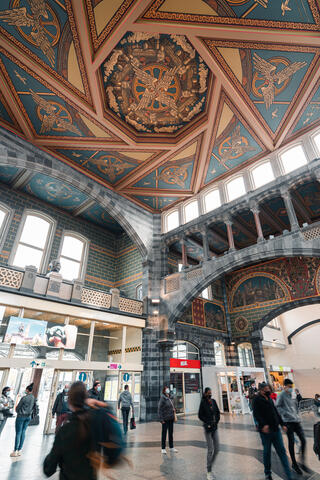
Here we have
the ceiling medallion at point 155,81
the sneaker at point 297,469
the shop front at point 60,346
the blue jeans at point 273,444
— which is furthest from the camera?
the shop front at point 60,346

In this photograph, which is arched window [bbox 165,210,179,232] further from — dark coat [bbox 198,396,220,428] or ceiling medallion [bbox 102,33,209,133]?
dark coat [bbox 198,396,220,428]

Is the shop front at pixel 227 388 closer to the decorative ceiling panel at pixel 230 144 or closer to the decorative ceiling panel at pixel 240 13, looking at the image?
the decorative ceiling panel at pixel 230 144

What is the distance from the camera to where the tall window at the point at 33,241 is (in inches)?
498

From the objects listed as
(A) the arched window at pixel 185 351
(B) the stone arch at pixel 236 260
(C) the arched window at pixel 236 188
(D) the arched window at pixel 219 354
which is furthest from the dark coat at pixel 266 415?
(D) the arched window at pixel 219 354

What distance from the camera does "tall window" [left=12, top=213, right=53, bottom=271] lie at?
41.5ft

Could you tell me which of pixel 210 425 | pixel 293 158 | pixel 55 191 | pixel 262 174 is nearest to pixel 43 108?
pixel 55 191

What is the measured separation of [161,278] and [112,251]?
14.2 ft

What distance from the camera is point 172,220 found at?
1557 centimetres

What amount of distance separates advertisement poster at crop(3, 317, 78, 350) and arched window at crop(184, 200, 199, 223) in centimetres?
793

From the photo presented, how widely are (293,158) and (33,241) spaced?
1251cm

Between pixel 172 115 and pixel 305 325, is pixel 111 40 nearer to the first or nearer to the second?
pixel 172 115

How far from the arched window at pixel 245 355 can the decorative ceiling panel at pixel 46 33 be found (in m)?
17.4

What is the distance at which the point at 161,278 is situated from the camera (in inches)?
563

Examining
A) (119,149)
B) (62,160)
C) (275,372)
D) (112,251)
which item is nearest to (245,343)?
(275,372)
